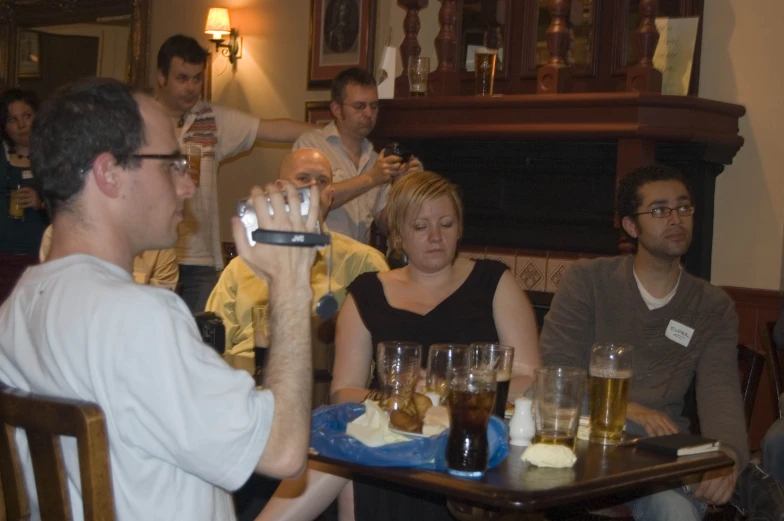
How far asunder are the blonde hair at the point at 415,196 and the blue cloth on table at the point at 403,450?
1.00 metres

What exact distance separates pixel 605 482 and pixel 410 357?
58 cm

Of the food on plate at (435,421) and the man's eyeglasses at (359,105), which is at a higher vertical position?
the man's eyeglasses at (359,105)

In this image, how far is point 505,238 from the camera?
5145mm

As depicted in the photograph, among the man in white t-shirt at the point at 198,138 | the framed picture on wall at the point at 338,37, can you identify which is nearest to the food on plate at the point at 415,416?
the man in white t-shirt at the point at 198,138

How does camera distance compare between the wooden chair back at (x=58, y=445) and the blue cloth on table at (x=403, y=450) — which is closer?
the wooden chair back at (x=58, y=445)

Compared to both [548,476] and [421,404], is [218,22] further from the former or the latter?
[548,476]

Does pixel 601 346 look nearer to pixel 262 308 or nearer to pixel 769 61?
pixel 262 308

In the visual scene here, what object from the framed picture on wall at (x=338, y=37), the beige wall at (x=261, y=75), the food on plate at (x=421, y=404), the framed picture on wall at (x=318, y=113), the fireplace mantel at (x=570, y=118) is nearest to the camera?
the food on plate at (x=421, y=404)

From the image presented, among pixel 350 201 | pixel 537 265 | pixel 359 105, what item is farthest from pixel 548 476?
pixel 537 265

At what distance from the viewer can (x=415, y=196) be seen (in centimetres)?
283

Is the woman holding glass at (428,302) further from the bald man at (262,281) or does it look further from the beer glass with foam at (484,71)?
the beer glass with foam at (484,71)

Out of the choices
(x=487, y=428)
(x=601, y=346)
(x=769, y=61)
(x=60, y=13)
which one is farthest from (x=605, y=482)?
(x=60, y=13)

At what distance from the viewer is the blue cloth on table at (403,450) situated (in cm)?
182

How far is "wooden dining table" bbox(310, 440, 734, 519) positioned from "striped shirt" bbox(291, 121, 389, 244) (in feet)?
8.29
